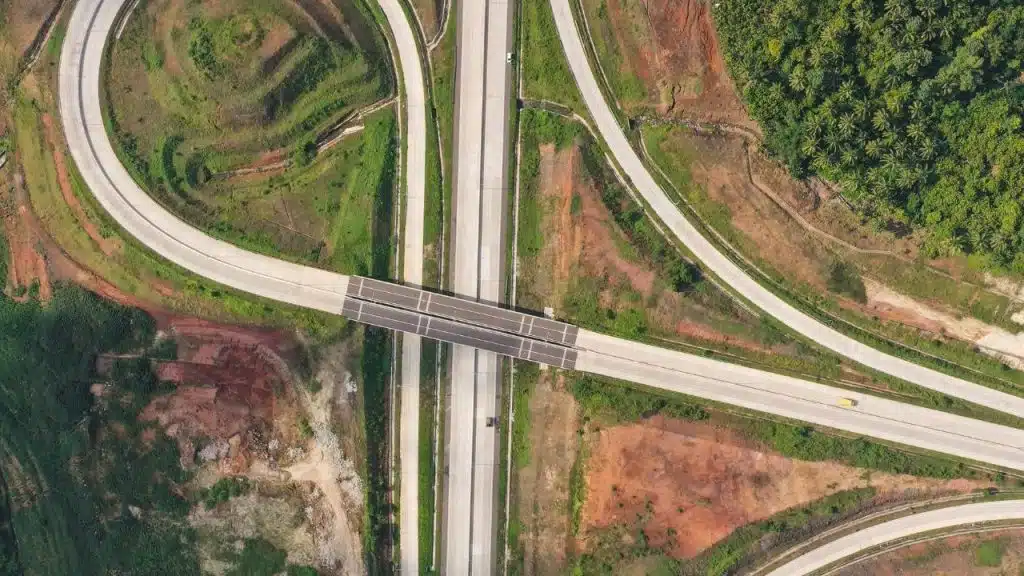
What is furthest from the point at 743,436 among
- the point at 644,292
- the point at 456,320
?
the point at 456,320

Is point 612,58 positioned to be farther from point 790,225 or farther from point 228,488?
point 228,488

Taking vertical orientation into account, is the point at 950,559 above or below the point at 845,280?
below

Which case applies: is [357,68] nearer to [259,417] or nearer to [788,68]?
[259,417]

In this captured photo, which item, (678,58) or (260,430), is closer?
(678,58)

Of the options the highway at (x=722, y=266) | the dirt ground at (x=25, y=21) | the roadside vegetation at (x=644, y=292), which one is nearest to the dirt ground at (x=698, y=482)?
the roadside vegetation at (x=644, y=292)

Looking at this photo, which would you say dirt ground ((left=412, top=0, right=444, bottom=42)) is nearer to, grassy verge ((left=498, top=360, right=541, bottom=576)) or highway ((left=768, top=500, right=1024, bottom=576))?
grassy verge ((left=498, top=360, right=541, bottom=576))

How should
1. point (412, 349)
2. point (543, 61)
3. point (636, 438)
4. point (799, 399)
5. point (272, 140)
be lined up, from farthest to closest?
point (412, 349) → point (272, 140) → point (543, 61) → point (799, 399) → point (636, 438)

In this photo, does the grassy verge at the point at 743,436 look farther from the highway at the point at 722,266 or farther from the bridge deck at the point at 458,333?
the highway at the point at 722,266
